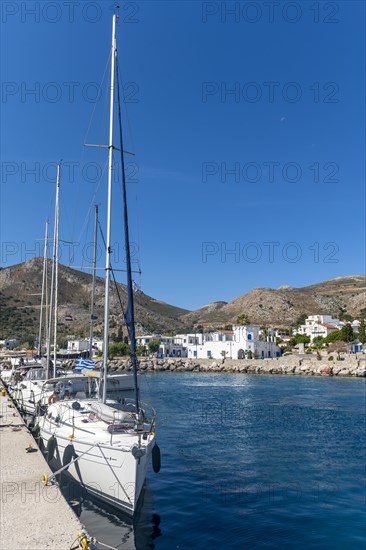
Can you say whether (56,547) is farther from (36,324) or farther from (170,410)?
(36,324)

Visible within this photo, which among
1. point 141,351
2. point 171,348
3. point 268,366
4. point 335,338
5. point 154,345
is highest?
point 335,338

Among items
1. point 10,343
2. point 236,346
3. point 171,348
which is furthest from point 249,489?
point 10,343

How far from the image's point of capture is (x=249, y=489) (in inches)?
658

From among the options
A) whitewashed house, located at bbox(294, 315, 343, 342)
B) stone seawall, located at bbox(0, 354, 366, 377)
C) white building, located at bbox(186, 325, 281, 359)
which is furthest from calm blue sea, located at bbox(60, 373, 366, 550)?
whitewashed house, located at bbox(294, 315, 343, 342)

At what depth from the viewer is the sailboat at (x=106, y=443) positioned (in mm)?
12212

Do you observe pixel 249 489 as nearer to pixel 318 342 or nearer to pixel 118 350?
pixel 118 350

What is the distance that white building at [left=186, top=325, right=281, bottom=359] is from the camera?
110 metres

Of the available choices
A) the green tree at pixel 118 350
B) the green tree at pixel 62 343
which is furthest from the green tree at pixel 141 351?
the green tree at pixel 62 343

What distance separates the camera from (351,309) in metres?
199

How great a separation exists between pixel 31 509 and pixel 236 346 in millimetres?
104036

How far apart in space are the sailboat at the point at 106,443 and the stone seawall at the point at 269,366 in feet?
200

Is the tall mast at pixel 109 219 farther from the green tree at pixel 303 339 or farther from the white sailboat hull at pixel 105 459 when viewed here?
the green tree at pixel 303 339

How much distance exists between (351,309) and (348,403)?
555 feet

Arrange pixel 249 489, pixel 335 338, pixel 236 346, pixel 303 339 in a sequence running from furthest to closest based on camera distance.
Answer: pixel 303 339 → pixel 236 346 → pixel 335 338 → pixel 249 489
